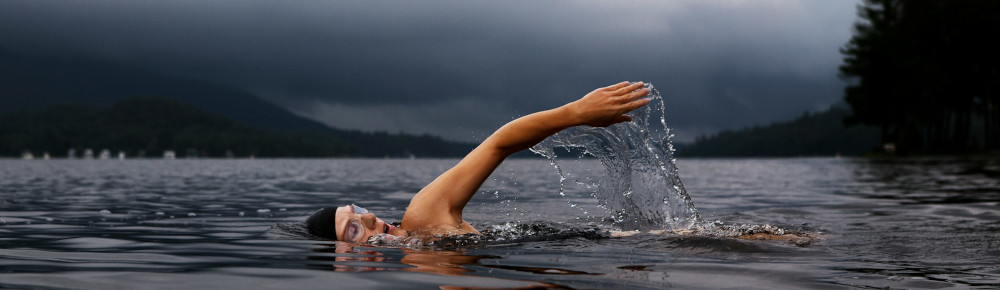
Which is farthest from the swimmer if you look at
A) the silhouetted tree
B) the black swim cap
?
the silhouetted tree

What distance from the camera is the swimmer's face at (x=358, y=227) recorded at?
25.0 feet

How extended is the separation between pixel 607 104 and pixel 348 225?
2893 millimetres

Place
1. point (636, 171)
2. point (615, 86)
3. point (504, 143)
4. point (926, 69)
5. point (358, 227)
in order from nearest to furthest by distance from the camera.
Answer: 1. point (615, 86)
2. point (504, 143)
3. point (358, 227)
4. point (636, 171)
5. point (926, 69)

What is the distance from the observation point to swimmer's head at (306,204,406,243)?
7.63 metres

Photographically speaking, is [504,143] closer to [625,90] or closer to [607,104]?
[607,104]

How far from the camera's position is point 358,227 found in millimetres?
7660

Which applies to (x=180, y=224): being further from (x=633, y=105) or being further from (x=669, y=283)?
(x=669, y=283)

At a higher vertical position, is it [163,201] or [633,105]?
[633,105]

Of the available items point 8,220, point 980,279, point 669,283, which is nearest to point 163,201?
point 8,220

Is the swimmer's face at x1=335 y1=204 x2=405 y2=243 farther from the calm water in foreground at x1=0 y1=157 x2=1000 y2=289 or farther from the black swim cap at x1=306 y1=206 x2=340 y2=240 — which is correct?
the calm water in foreground at x1=0 y1=157 x2=1000 y2=289

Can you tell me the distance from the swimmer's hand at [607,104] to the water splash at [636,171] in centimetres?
126

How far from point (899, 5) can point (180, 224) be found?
237 ft

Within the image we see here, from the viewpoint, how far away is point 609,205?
10.1 metres

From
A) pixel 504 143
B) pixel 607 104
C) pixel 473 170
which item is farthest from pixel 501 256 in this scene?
pixel 607 104
